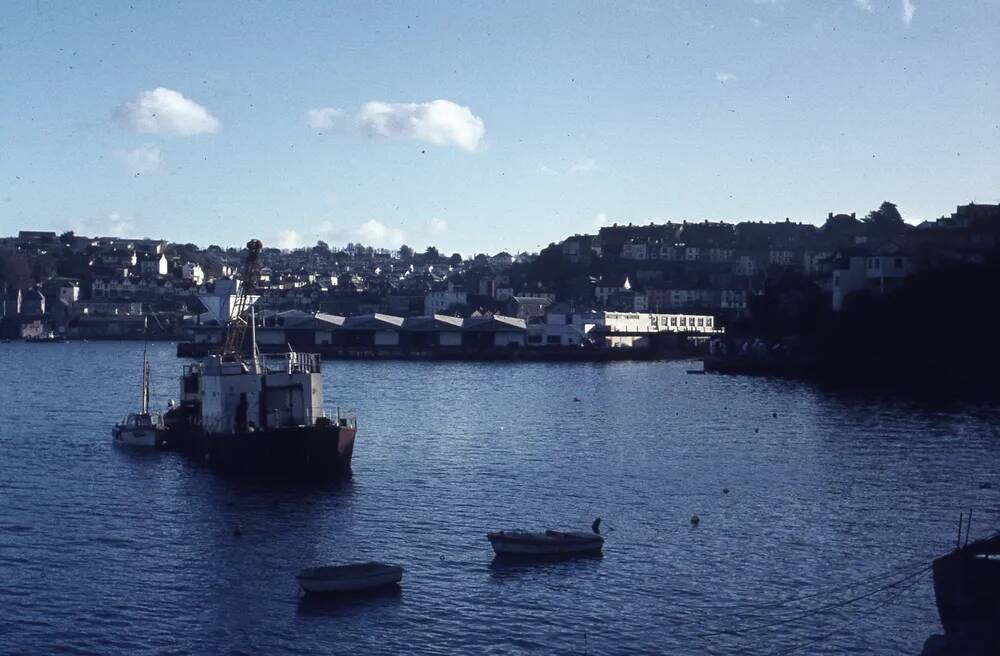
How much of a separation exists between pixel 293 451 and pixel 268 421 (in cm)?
214

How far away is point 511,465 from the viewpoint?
40.5m

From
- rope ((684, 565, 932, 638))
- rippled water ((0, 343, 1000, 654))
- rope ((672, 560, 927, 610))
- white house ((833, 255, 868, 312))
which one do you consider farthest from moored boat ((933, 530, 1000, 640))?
white house ((833, 255, 868, 312))

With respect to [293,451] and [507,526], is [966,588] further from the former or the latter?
[293,451]

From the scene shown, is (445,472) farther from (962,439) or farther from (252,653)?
(962,439)

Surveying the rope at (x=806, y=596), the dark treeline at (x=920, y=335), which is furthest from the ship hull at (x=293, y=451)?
the dark treeline at (x=920, y=335)

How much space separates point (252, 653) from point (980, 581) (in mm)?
11446

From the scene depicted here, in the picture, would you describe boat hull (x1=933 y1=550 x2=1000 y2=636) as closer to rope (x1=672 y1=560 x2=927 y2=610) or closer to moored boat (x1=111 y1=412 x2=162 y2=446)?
rope (x1=672 y1=560 x2=927 y2=610)

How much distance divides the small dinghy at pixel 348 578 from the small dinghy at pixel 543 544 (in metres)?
3.02

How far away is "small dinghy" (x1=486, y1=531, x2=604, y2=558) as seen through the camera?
2595 centimetres

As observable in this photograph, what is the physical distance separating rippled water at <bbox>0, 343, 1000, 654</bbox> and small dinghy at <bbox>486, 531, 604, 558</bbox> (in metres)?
0.48

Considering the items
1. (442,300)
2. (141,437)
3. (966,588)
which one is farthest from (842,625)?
(442,300)

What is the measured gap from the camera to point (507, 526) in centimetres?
2972

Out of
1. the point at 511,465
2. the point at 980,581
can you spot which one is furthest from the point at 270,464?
the point at 980,581

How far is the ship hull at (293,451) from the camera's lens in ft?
119
